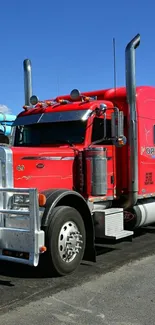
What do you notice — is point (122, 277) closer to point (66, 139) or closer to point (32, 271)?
point (32, 271)

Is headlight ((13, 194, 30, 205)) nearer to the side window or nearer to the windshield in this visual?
the windshield

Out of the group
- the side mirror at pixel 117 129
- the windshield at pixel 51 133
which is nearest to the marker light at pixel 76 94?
the windshield at pixel 51 133

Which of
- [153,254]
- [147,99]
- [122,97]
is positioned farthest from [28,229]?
[147,99]

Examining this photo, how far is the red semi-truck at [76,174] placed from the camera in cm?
520

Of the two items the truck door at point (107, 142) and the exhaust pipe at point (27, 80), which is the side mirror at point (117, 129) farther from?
the exhaust pipe at point (27, 80)

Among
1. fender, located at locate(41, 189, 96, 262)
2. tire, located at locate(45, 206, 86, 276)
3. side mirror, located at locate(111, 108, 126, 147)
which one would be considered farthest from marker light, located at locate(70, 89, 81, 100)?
tire, located at locate(45, 206, 86, 276)

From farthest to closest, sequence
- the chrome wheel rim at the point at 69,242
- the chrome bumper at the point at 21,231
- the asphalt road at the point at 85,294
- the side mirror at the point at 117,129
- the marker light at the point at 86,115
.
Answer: the marker light at the point at 86,115 → the side mirror at the point at 117,129 → the chrome wheel rim at the point at 69,242 → the chrome bumper at the point at 21,231 → the asphalt road at the point at 85,294

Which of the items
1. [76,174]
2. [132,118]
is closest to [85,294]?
[76,174]

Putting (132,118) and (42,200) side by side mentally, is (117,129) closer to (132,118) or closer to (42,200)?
(132,118)

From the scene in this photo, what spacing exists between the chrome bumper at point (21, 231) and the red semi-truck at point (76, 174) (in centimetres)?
1

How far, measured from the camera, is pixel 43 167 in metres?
5.89

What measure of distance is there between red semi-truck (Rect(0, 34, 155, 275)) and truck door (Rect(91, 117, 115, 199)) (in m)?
0.02

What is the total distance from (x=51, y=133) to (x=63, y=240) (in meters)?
2.21

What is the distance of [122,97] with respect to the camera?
7445 mm
